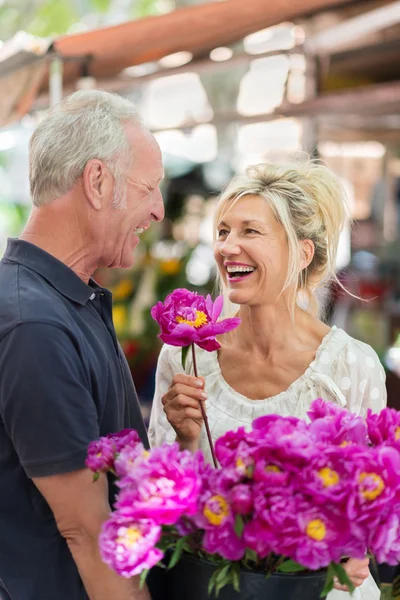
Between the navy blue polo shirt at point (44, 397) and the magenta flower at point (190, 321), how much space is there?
0.48 ft

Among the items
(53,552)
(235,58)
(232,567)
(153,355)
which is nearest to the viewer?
(232,567)

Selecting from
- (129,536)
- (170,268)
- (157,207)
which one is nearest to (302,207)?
(157,207)

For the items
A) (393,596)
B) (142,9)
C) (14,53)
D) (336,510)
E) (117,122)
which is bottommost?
(393,596)

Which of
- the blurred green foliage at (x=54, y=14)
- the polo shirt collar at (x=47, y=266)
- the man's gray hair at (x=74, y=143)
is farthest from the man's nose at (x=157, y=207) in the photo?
the blurred green foliage at (x=54, y=14)

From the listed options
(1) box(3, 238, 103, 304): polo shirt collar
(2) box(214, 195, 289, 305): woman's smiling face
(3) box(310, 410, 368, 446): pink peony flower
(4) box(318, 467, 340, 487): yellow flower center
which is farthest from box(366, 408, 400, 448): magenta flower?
(2) box(214, 195, 289, 305): woman's smiling face

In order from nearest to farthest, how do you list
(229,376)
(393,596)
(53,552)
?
(53,552)
(393,596)
(229,376)

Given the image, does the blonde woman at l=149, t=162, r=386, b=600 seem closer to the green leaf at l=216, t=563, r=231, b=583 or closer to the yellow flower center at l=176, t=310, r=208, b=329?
the yellow flower center at l=176, t=310, r=208, b=329

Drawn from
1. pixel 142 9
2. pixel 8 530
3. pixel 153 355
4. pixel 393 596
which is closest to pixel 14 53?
pixel 153 355

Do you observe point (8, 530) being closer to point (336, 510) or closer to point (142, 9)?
point (336, 510)

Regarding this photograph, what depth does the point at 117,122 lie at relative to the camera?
1413 millimetres

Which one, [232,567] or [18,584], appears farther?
[18,584]

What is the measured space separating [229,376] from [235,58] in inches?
120

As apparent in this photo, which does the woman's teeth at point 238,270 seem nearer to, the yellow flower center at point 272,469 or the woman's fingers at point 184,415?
the woman's fingers at point 184,415

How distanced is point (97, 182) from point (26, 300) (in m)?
0.27
